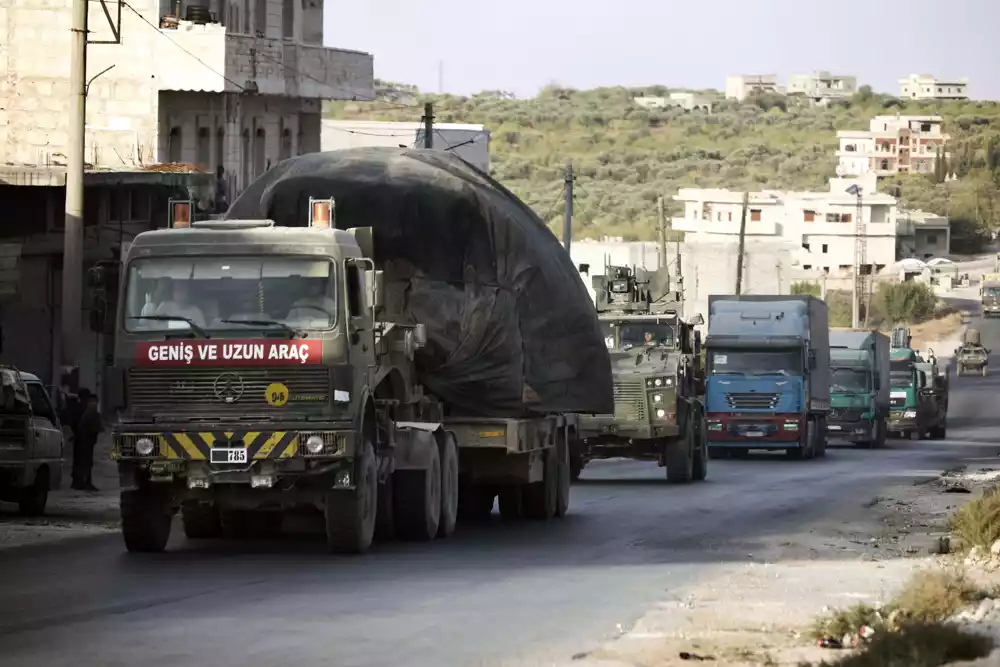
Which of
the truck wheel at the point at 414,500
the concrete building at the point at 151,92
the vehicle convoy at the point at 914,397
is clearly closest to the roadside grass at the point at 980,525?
the truck wheel at the point at 414,500

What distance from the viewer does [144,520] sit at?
19609mm

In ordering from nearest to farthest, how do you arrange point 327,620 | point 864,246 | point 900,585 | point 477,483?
1. point 327,620
2. point 900,585
3. point 477,483
4. point 864,246

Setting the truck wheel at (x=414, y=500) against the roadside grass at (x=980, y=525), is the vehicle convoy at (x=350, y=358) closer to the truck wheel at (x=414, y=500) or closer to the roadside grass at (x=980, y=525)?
the truck wheel at (x=414, y=500)

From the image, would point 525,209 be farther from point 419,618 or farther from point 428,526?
point 419,618

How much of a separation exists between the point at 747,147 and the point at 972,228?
23476 mm

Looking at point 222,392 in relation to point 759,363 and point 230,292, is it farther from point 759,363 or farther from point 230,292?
point 759,363

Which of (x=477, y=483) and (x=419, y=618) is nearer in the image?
(x=419, y=618)

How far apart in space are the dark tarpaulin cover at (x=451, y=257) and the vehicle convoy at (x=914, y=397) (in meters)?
40.8

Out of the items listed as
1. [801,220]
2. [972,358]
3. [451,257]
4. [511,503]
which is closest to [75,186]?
[511,503]

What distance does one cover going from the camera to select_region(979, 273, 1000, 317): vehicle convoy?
395 feet

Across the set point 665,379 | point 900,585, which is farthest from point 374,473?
point 665,379

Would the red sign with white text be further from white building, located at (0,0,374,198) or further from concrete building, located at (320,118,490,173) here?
concrete building, located at (320,118,490,173)

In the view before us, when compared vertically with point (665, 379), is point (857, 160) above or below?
above

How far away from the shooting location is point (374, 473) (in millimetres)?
19859
